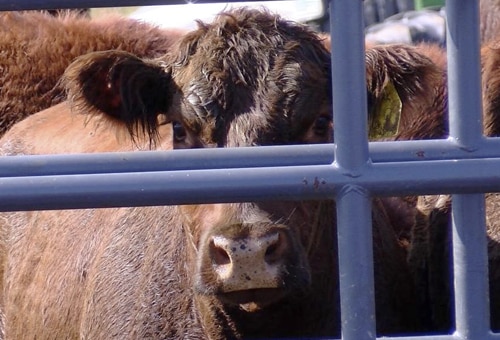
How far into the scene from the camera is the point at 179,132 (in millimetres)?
3377

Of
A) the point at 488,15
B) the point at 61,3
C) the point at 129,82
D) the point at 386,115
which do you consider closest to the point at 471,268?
the point at 61,3

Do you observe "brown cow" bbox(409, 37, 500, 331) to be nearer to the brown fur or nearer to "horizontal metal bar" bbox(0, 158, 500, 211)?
"horizontal metal bar" bbox(0, 158, 500, 211)

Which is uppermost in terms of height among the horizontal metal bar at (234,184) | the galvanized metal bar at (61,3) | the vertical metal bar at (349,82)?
the galvanized metal bar at (61,3)

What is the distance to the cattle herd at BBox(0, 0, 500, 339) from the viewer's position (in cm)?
292

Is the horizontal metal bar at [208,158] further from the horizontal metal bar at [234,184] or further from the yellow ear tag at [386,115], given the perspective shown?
the yellow ear tag at [386,115]

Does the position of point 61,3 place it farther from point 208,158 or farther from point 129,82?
point 129,82

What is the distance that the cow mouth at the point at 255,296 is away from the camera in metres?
2.84

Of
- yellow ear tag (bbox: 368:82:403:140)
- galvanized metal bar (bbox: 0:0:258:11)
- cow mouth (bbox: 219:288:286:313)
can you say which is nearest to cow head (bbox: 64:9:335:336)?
cow mouth (bbox: 219:288:286:313)

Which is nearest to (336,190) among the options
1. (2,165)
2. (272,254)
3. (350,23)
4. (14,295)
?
(350,23)

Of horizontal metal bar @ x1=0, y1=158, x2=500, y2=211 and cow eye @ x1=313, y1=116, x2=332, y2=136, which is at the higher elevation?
horizontal metal bar @ x1=0, y1=158, x2=500, y2=211

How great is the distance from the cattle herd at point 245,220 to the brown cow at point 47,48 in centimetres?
176

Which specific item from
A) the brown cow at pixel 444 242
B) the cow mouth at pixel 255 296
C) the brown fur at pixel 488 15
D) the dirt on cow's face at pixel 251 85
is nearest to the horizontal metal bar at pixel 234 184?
the cow mouth at pixel 255 296

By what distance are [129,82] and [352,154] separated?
1.89m

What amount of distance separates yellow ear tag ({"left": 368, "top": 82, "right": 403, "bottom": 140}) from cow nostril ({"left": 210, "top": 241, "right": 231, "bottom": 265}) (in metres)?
0.88
